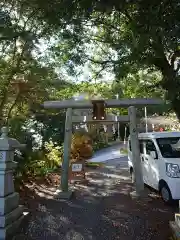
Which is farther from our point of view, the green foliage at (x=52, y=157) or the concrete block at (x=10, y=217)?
the green foliage at (x=52, y=157)

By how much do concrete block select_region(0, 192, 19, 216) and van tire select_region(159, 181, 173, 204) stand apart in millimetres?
3965

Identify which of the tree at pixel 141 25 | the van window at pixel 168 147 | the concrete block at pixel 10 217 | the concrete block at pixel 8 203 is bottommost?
the concrete block at pixel 10 217

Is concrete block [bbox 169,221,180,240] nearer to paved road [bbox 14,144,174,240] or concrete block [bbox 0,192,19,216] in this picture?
paved road [bbox 14,144,174,240]

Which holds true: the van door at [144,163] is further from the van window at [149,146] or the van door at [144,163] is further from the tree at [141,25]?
the tree at [141,25]

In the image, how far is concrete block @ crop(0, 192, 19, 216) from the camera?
534 centimetres

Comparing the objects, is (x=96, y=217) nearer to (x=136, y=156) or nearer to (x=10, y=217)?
(x=10, y=217)

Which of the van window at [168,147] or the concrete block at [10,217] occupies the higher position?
the van window at [168,147]

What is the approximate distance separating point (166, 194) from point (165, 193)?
7 centimetres

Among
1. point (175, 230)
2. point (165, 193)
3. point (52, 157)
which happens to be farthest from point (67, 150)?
point (52, 157)

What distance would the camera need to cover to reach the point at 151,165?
29.3 feet

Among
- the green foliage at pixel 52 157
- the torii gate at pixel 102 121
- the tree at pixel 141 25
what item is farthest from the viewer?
the green foliage at pixel 52 157

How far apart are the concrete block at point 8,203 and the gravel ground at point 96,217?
1.63 feet

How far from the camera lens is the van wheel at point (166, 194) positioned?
298 inches

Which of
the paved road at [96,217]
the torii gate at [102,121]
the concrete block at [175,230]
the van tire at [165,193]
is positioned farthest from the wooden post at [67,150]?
the concrete block at [175,230]
